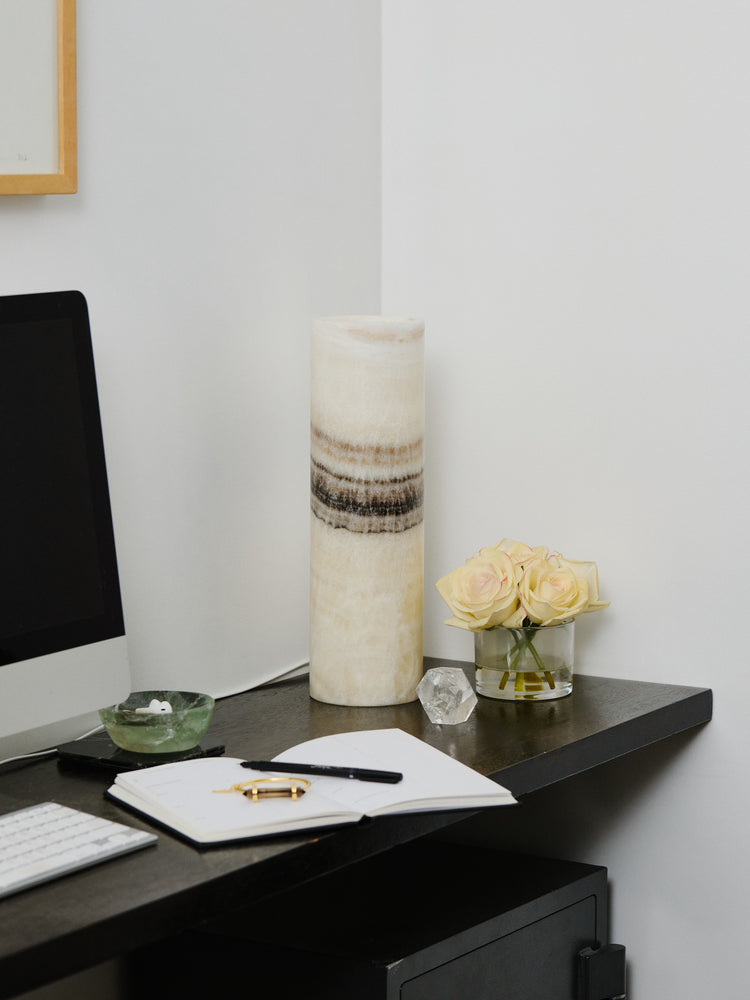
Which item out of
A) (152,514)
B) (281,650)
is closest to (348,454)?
(152,514)

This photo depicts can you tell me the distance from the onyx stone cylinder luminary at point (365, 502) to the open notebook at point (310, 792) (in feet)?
0.74

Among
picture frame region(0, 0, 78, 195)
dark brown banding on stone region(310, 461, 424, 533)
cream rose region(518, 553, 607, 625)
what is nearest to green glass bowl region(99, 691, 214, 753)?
dark brown banding on stone region(310, 461, 424, 533)

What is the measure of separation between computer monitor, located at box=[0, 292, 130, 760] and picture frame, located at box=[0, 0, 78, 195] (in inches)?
5.6

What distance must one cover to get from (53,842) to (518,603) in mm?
653

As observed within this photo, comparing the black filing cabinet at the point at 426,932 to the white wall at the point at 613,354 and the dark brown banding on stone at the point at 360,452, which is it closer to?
the white wall at the point at 613,354

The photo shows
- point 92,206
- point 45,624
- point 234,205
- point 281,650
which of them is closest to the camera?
point 45,624

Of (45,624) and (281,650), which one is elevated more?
(45,624)

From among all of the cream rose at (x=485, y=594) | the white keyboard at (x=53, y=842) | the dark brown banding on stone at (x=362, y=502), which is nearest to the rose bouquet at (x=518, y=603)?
the cream rose at (x=485, y=594)

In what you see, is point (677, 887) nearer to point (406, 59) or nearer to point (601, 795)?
point (601, 795)

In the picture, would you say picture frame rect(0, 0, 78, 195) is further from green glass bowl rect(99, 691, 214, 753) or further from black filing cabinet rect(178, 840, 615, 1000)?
black filing cabinet rect(178, 840, 615, 1000)

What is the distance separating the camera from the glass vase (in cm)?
141

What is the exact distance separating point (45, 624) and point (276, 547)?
493 millimetres

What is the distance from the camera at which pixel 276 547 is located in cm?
156

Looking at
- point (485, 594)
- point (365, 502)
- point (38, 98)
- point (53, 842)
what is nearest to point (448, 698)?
point (485, 594)
